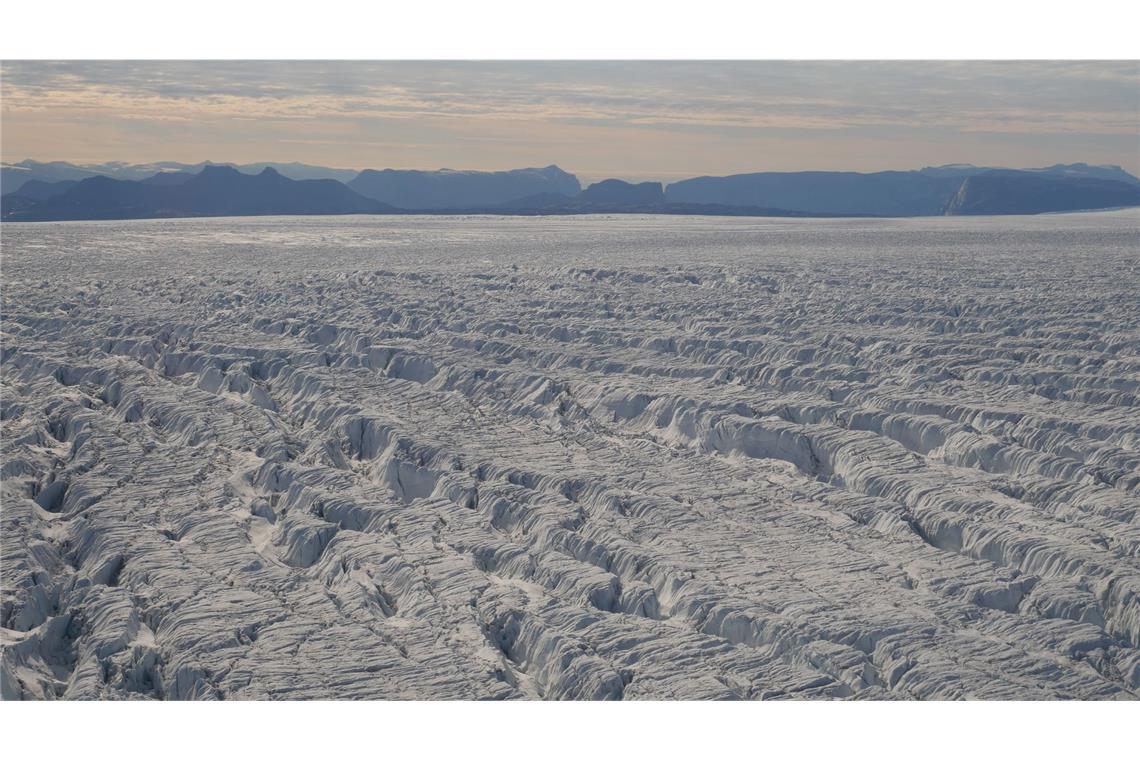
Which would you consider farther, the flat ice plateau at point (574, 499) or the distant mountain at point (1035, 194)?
the distant mountain at point (1035, 194)

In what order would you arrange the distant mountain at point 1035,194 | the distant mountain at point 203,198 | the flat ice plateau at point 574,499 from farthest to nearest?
the distant mountain at point 1035,194
the distant mountain at point 203,198
the flat ice plateau at point 574,499

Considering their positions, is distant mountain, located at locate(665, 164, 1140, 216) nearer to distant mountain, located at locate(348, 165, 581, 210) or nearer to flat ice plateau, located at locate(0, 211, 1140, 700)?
distant mountain, located at locate(348, 165, 581, 210)

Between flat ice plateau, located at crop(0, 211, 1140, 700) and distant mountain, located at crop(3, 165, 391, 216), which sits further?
distant mountain, located at crop(3, 165, 391, 216)

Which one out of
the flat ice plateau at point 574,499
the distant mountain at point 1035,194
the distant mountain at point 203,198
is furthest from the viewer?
the distant mountain at point 1035,194

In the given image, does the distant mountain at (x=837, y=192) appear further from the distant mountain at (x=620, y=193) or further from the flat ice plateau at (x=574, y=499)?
the flat ice plateau at (x=574, y=499)

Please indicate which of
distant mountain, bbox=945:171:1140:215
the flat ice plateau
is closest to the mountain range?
distant mountain, bbox=945:171:1140:215

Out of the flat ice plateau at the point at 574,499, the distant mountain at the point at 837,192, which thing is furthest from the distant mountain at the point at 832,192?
the flat ice plateau at the point at 574,499
